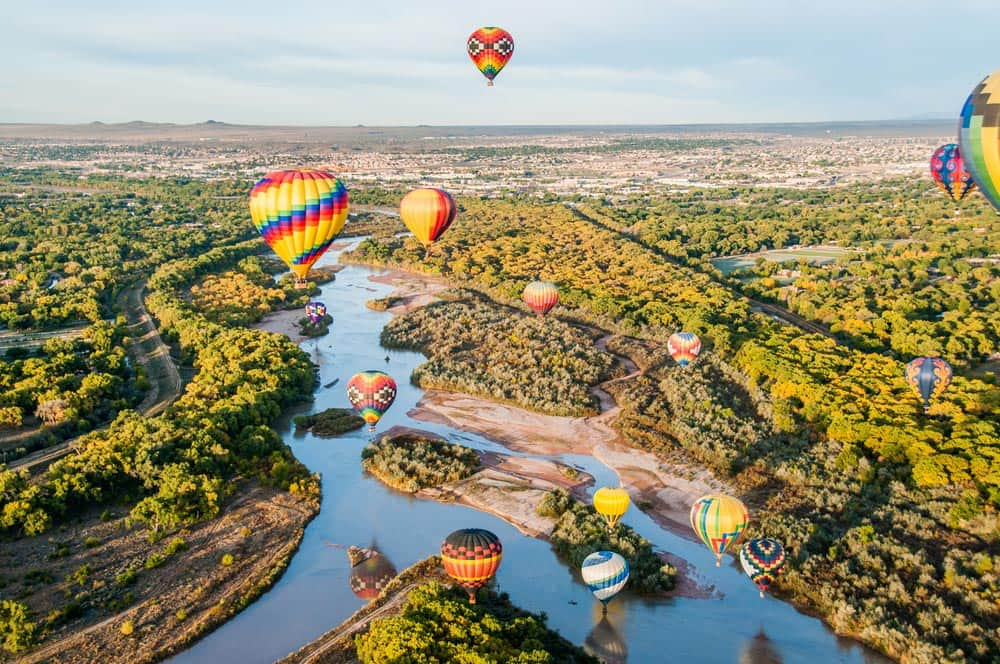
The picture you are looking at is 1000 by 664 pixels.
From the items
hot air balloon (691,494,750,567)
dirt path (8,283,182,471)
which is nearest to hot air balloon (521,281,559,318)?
dirt path (8,283,182,471)

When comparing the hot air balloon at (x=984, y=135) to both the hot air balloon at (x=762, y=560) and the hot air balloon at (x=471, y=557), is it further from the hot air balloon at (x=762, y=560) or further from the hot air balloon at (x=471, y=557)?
the hot air balloon at (x=471, y=557)

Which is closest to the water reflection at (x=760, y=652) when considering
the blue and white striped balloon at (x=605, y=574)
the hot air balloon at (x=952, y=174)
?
the blue and white striped balloon at (x=605, y=574)

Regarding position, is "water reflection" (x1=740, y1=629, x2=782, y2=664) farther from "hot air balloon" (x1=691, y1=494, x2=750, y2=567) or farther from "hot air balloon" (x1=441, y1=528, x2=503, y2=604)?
"hot air balloon" (x1=441, y1=528, x2=503, y2=604)

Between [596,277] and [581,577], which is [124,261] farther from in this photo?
[581,577]

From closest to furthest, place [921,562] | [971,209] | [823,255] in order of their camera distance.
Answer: [921,562]
[823,255]
[971,209]

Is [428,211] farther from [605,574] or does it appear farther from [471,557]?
[605,574]

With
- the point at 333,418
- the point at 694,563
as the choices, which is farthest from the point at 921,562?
the point at 333,418
